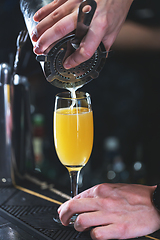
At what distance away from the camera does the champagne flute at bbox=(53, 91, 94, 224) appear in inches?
43.3

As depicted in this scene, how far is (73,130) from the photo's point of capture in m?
1.10

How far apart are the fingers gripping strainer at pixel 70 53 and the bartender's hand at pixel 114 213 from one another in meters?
0.40

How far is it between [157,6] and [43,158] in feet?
3.56

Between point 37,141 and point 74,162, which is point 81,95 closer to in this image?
point 74,162

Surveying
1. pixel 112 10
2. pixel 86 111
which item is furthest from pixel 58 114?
pixel 112 10

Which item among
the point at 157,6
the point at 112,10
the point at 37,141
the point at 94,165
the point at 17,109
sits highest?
the point at 157,6

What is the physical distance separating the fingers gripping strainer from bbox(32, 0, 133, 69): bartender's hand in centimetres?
2

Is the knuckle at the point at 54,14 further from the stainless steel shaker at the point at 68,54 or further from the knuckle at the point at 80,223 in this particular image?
the knuckle at the point at 80,223

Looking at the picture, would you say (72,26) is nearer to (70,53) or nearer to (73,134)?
(70,53)

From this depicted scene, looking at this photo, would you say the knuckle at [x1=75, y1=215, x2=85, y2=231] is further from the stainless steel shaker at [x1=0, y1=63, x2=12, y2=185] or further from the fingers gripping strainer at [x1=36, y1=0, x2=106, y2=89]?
the stainless steel shaker at [x1=0, y1=63, x2=12, y2=185]

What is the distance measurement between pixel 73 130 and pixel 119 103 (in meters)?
0.59

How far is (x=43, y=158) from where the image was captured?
188cm

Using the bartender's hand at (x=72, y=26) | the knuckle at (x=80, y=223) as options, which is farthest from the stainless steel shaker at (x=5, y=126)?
the knuckle at (x=80, y=223)

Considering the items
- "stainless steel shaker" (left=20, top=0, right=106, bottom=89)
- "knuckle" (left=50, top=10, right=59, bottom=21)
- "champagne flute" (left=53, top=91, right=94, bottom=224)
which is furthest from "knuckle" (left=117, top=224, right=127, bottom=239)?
"knuckle" (left=50, top=10, right=59, bottom=21)
